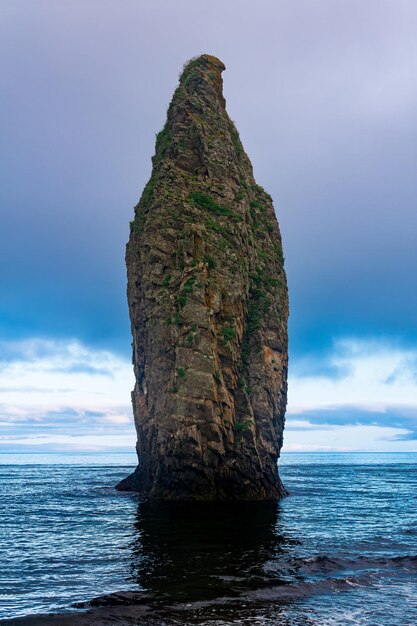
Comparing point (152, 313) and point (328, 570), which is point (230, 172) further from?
point (328, 570)

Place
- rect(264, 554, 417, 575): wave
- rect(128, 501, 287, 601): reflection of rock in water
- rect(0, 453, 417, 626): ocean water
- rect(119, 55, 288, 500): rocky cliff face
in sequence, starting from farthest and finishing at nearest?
rect(119, 55, 288, 500): rocky cliff face → rect(264, 554, 417, 575): wave → rect(128, 501, 287, 601): reflection of rock in water → rect(0, 453, 417, 626): ocean water

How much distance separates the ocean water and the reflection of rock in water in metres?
0.06

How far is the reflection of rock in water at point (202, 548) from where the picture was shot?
22125mm

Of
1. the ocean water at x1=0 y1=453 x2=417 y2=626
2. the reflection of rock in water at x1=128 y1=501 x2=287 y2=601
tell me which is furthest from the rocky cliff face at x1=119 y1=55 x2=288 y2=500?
the reflection of rock in water at x1=128 y1=501 x2=287 y2=601

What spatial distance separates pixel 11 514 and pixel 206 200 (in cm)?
3647

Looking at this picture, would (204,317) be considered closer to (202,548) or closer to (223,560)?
(202,548)

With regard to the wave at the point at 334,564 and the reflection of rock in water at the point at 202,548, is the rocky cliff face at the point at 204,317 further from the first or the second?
the wave at the point at 334,564

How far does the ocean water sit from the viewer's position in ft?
64.0

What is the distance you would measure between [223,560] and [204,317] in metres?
27.9

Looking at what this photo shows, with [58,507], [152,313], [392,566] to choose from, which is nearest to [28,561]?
[392,566]

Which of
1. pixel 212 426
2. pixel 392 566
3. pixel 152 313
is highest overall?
pixel 152 313

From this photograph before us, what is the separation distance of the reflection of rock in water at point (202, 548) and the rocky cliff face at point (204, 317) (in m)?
5.21

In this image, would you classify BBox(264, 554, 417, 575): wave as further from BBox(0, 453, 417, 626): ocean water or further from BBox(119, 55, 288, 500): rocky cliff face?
BBox(119, 55, 288, 500): rocky cliff face

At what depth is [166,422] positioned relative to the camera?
166ft
